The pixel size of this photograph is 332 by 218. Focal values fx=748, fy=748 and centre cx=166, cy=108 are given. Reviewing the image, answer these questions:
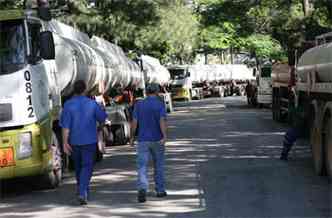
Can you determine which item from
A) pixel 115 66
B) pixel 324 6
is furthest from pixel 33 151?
pixel 324 6

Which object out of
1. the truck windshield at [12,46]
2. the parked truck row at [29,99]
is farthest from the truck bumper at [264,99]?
the truck windshield at [12,46]

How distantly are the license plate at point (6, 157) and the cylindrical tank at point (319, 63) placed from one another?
4897 mm

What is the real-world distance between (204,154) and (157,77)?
2316 cm

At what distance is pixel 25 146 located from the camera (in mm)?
11000

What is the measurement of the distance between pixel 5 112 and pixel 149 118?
2.11m

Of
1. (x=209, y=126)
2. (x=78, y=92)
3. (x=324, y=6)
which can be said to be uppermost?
(x=324, y=6)

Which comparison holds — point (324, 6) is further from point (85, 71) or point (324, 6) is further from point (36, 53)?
point (36, 53)

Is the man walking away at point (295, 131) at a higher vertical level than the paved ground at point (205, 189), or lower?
higher

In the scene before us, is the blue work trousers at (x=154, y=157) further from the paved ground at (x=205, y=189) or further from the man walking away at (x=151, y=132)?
the paved ground at (x=205, y=189)

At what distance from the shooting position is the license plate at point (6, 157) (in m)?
10.8

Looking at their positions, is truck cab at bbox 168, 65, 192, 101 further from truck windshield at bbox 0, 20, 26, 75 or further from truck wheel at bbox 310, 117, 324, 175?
truck windshield at bbox 0, 20, 26, 75

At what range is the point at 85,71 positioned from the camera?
16.2 m

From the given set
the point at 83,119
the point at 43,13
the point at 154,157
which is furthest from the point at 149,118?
the point at 43,13

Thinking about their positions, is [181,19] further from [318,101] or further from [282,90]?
[318,101]
